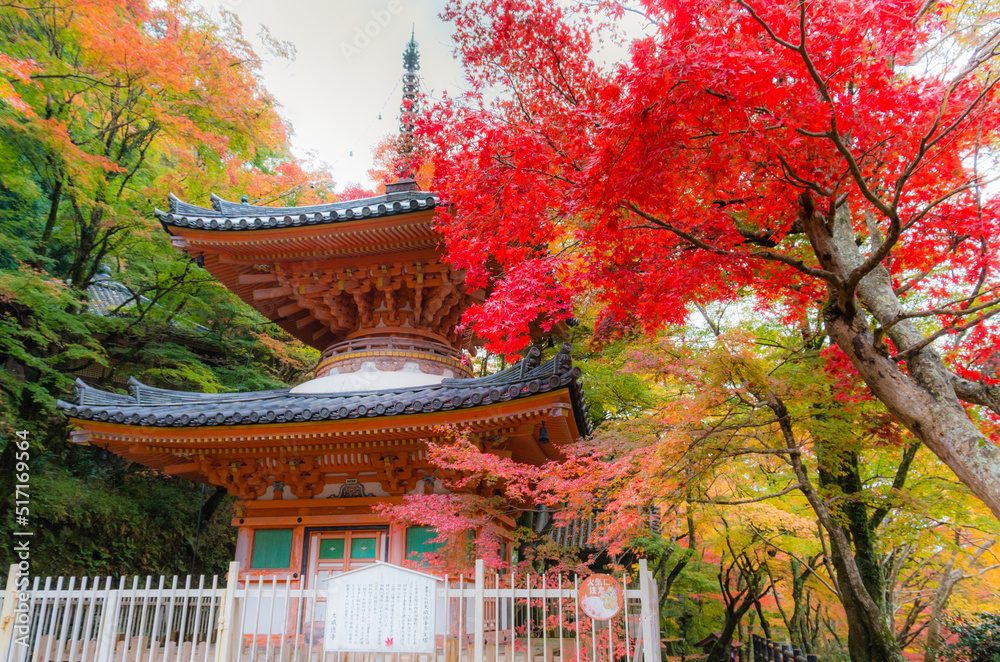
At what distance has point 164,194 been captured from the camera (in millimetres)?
11688

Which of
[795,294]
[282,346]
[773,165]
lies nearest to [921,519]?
[795,294]

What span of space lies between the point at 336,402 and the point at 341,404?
242 mm

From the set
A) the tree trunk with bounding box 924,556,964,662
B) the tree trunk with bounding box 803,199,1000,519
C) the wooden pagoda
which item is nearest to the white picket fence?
the wooden pagoda

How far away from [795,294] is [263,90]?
1159 centimetres

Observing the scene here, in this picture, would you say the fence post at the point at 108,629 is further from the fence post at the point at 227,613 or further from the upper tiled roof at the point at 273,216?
the upper tiled roof at the point at 273,216

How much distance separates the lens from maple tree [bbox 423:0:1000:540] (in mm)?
3938

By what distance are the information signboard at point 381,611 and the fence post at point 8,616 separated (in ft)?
11.1

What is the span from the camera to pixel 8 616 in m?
5.68

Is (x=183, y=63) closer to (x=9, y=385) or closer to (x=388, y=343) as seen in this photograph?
(x=9, y=385)

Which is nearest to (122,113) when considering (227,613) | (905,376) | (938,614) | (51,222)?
(51,222)

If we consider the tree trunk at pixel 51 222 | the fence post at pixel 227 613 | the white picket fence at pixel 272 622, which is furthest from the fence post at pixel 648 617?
the tree trunk at pixel 51 222

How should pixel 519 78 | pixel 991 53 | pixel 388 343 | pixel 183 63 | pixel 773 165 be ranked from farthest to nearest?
pixel 183 63 < pixel 388 343 < pixel 519 78 < pixel 773 165 < pixel 991 53

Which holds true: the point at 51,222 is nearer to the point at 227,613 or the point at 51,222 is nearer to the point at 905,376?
the point at 227,613

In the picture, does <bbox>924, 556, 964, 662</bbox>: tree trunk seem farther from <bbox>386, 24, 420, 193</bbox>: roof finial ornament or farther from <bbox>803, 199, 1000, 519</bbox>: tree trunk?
<bbox>386, 24, 420, 193</bbox>: roof finial ornament
